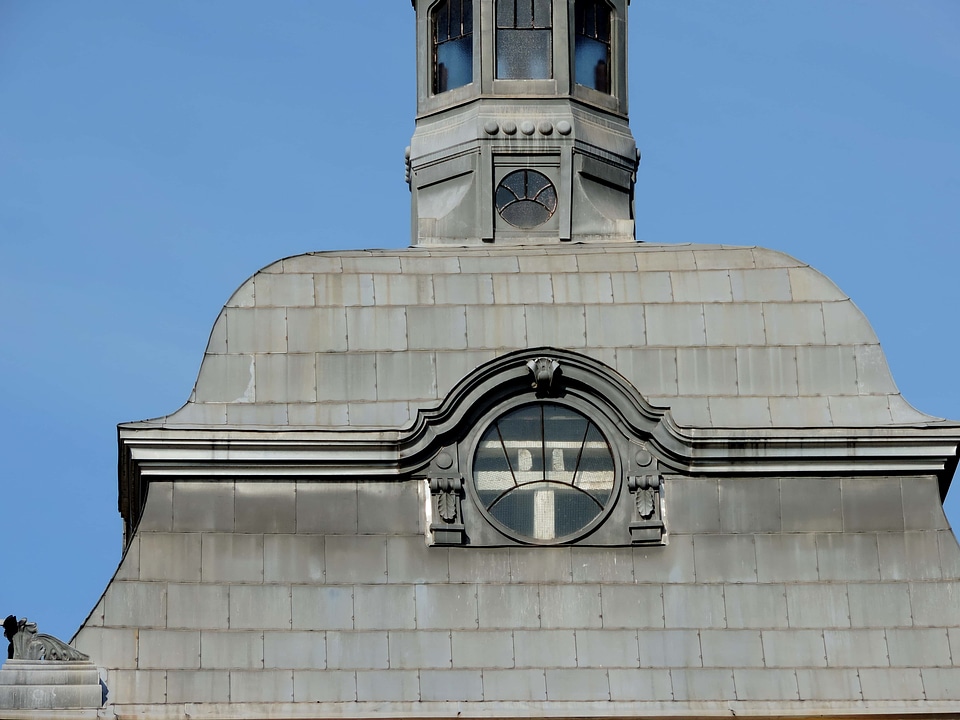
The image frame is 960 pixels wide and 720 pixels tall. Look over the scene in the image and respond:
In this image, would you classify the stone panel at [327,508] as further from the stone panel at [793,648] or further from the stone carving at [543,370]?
the stone panel at [793,648]

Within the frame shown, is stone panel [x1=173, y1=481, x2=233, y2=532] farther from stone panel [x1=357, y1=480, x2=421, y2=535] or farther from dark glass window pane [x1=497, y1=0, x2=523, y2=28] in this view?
dark glass window pane [x1=497, y1=0, x2=523, y2=28]

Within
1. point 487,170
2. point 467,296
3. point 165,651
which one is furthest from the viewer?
point 487,170

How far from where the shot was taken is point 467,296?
51.8 metres

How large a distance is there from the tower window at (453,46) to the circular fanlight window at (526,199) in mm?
2485

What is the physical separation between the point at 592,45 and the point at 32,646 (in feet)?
56.0

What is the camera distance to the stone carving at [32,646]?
157 feet

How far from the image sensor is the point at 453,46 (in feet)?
192

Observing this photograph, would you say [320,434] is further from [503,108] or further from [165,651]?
[503,108]

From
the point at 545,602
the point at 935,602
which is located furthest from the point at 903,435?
the point at 545,602

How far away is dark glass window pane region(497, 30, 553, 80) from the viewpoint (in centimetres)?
5772

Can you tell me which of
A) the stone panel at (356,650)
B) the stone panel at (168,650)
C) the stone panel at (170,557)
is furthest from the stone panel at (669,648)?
the stone panel at (170,557)

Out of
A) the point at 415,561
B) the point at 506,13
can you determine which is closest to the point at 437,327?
the point at 415,561

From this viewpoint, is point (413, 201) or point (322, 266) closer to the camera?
point (322, 266)

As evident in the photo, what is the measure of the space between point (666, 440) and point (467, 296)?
4226 millimetres
